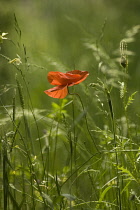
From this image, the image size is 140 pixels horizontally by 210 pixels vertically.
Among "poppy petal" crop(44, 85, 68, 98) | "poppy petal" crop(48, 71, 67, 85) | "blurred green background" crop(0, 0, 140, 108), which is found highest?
"blurred green background" crop(0, 0, 140, 108)

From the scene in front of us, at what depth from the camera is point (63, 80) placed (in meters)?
1.13

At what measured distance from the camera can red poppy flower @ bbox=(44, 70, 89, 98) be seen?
1107mm

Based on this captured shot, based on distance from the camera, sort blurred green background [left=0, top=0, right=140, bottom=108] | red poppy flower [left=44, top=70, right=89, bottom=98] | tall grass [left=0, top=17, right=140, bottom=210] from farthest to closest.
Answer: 1. blurred green background [left=0, top=0, right=140, bottom=108]
2. red poppy flower [left=44, top=70, right=89, bottom=98]
3. tall grass [left=0, top=17, right=140, bottom=210]

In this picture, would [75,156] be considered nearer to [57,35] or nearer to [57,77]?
[57,77]

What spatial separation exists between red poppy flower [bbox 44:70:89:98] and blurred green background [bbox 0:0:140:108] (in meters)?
0.04

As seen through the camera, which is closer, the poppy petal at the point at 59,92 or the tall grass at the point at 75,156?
the tall grass at the point at 75,156

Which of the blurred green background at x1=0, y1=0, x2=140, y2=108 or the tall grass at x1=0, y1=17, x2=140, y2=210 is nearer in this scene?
the tall grass at x1=0, y1=17, x2=140, y2=210

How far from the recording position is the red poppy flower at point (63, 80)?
111 cm

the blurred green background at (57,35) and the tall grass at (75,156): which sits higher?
the blurred green background at (57,35)

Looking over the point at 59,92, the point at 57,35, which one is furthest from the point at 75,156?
the point at 57,35

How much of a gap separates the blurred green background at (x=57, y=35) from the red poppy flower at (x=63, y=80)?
4 centimetres

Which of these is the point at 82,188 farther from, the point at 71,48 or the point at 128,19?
the point at 128,19

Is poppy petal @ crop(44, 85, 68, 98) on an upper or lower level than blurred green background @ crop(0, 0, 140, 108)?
lower

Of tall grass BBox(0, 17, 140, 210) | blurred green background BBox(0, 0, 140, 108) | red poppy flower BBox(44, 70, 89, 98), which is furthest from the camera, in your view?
blurred green background BBox(0, 0, 140, 108)
